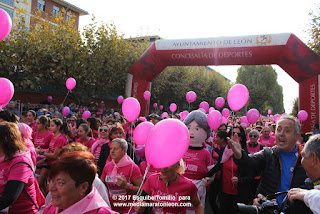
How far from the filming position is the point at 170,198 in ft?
7.61

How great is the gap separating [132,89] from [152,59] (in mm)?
2136

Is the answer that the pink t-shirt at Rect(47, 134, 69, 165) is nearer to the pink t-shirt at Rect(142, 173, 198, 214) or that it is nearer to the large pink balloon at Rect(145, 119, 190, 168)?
the pink t-shirt at Rect(142, 173, 198, 214)

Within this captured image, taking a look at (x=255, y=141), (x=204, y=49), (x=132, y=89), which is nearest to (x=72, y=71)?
(x=132, y=89)

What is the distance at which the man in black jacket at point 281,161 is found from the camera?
7.76 ft

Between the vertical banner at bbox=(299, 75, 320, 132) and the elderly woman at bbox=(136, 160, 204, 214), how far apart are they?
388 inches

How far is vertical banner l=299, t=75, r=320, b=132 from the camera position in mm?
10156

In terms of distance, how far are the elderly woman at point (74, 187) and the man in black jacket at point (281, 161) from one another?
1.57 meters

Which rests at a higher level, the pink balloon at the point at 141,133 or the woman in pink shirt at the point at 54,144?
the pink balloon at the point at 141,133

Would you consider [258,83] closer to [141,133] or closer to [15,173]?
[141,133]

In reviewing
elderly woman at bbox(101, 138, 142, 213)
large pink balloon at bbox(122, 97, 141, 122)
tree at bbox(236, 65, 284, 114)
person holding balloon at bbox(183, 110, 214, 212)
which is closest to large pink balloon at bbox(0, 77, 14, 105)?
large pink balloon at bbox(122, 97, 141, 122)

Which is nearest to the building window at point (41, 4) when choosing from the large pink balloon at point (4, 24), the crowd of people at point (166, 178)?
the large pink balloon at point (4, 24)

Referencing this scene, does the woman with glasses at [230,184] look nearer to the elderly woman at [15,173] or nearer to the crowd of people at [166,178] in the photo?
the crowd of people at [166,178]

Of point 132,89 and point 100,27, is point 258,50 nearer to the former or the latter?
point 132,89

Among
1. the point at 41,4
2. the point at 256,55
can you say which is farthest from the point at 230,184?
the point at 41,4
